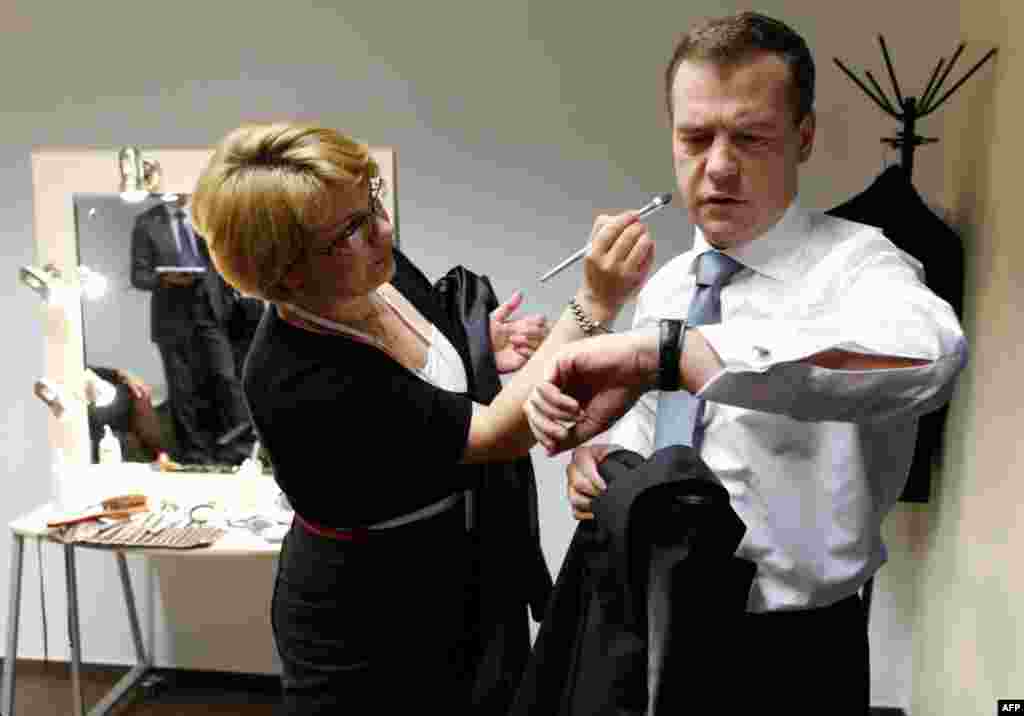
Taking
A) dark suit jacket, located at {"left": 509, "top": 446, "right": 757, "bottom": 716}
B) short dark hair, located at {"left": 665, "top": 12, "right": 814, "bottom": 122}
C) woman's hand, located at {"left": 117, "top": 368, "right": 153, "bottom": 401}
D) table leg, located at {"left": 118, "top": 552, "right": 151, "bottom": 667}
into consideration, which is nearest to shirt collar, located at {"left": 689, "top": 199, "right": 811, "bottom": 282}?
short dark hair, located at {"left": 665, "top": 12, "right": 814, "bottom": 122}

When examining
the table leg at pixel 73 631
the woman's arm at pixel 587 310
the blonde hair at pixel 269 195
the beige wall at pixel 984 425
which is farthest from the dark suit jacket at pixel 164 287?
the beige wall at pixel 984 425

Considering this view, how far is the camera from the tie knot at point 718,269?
3.79 ft

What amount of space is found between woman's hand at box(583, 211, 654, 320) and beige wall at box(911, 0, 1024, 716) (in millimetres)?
1047

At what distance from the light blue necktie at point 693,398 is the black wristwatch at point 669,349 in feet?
0.77

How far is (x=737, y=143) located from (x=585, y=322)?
289 millimetres

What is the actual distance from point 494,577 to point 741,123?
88 centimetres

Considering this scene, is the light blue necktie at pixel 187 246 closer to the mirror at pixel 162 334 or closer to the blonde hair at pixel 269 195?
the mirror at pixel 162 334

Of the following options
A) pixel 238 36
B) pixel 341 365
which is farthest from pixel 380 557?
pixel 238 36

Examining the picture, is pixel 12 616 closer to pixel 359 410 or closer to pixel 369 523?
pixel 369 523

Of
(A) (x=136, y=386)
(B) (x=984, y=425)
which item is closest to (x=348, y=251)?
(B) (x=984, y=425)

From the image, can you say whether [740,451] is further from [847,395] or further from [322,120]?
[322,120]

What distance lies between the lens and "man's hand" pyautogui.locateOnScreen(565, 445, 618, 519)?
43.8 inches

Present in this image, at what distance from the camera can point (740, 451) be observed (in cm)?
111

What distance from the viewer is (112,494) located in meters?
2.87
